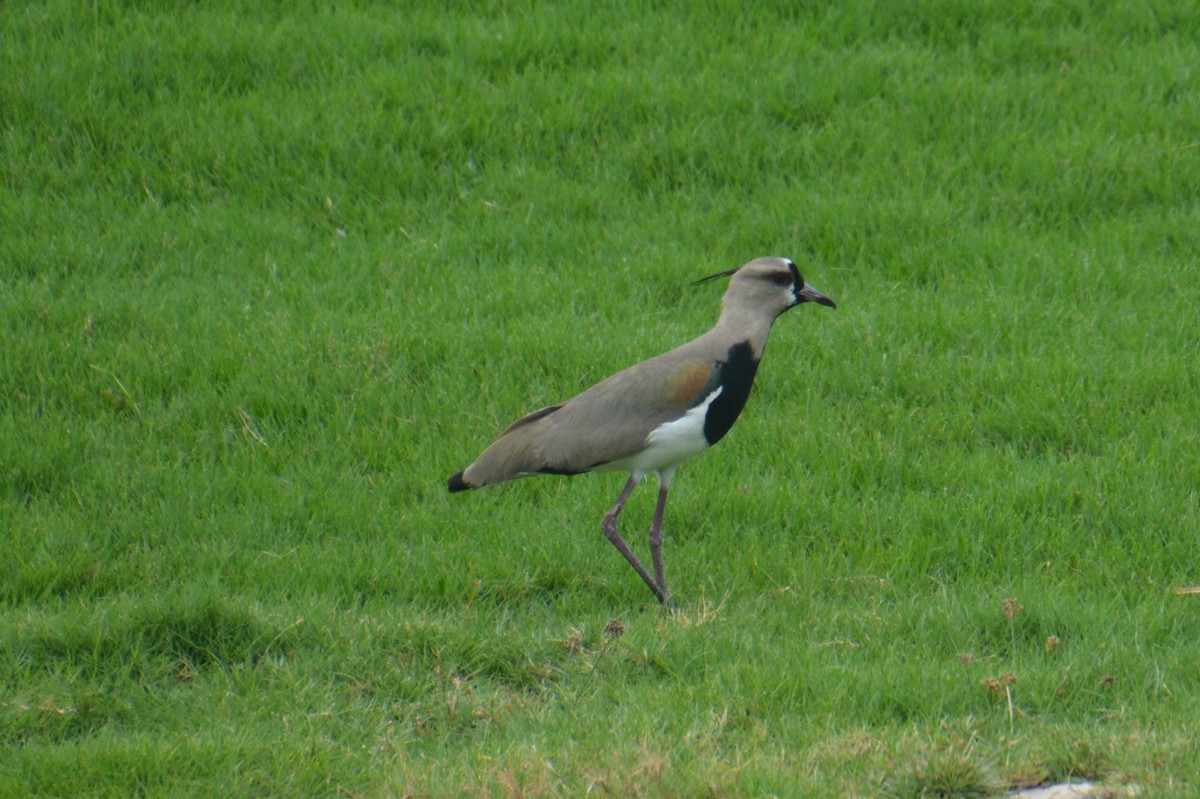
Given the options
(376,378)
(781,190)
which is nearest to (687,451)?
(376,378)

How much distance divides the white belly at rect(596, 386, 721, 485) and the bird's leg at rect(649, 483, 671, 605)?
0.17 metres

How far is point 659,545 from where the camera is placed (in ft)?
19.5

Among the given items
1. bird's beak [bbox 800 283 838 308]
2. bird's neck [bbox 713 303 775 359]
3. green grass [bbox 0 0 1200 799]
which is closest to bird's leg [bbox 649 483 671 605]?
green grass [bbox 0 0 1200 799]

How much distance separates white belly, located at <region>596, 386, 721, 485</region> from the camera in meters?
5.74

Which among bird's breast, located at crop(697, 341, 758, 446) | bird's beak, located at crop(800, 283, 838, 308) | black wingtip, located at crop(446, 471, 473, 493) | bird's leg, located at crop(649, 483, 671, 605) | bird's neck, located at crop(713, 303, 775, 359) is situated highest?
bird's beak, located at crop(800, 283, 838, 308)

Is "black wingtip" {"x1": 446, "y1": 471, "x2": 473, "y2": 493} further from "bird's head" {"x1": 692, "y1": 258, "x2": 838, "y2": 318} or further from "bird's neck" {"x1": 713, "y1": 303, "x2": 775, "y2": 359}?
"bird's head" {"x1": 692, "y1": 258, "x2": 838, "y2": 318}

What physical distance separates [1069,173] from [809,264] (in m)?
1.73

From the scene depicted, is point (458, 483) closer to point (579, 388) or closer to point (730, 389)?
point (730, 389)

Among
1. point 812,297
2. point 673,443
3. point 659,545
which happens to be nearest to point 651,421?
point 673,443

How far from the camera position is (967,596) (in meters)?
5.62

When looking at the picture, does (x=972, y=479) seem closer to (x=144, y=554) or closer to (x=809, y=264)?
(x=809, y=264)

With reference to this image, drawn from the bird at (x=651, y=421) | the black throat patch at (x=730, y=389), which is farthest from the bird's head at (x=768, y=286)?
the black throat patch at (x=730, y=389)

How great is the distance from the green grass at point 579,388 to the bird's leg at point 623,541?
0.52ft

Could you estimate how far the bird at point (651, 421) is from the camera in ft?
18.9
